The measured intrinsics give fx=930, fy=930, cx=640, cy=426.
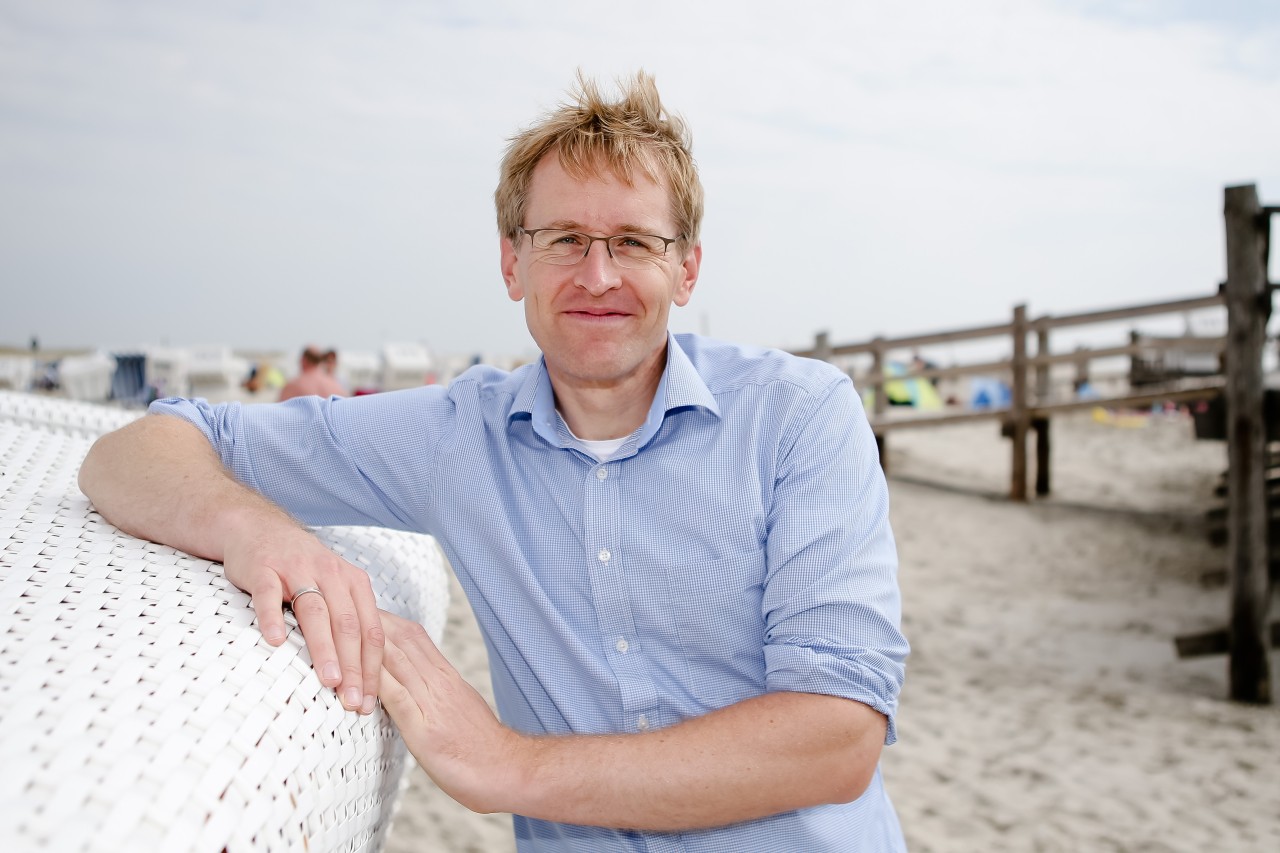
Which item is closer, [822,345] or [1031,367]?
[1031,367]

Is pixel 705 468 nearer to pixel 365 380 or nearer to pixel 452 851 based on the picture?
pixel 452 851

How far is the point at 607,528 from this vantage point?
4.71ft

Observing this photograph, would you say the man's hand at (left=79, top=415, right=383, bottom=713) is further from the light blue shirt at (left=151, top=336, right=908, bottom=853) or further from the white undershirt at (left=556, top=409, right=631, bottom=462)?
the white undershirt at (left=556, top=409, right=631, bottom=462)

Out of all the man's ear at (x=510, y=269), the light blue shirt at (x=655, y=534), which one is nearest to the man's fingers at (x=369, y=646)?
the light blue shirt at (x=655, y=534)

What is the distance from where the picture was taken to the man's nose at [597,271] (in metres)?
1.49

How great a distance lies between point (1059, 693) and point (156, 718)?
4.64 meters

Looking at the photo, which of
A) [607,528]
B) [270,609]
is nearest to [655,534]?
[607,528]

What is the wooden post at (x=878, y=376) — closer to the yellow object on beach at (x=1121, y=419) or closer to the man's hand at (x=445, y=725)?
the yellow object on beach at (x=1121, y=419)

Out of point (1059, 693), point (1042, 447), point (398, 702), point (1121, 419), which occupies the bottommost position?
point (1059, 693)

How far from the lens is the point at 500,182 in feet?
5.54

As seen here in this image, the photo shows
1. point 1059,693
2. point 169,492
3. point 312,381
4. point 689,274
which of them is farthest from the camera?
point 312,381

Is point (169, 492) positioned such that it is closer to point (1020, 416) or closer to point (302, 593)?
point (302, 593)

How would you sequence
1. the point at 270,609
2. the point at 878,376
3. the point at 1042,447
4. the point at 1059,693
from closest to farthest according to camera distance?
the point at 270,609 → the point at 1059,693 → the point at 1042,447 → the point at 878,376

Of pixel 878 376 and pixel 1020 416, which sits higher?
pixel 878 376
